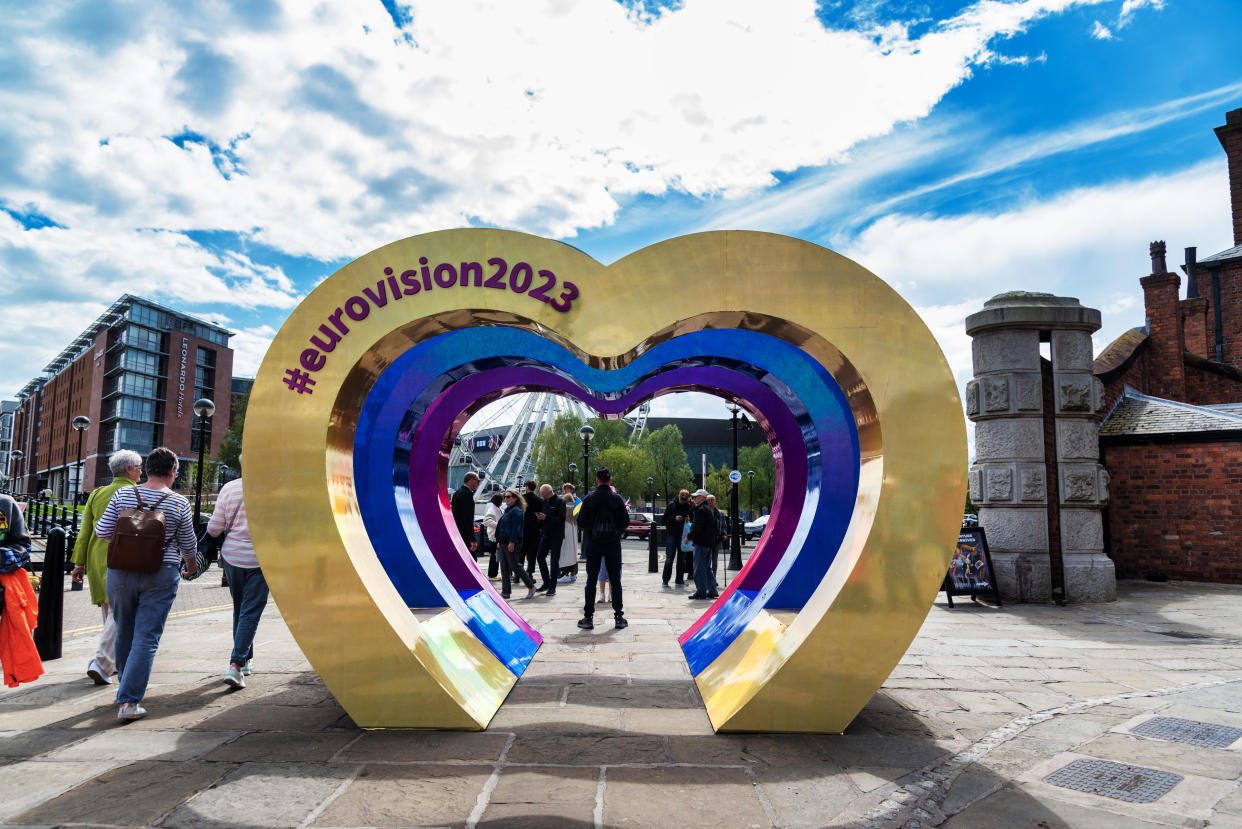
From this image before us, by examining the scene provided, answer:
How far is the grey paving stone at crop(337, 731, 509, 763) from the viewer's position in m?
3.82

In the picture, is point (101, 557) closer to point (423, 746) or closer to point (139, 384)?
point (423, 746)

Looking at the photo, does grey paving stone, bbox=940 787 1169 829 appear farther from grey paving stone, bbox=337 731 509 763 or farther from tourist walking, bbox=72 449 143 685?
tourist walking, bbox=72 449 143 685

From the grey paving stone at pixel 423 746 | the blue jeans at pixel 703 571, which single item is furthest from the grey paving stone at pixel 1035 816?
the blue jeans at pixel 703 571

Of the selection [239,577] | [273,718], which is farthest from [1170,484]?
[239,577]

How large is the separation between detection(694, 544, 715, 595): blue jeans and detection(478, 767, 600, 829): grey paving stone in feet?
22.0

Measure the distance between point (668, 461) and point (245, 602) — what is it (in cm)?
5017

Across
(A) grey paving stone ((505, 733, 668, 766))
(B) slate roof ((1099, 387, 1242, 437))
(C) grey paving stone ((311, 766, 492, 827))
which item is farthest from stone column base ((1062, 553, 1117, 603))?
(C) grey paving stone ((311, 766, 492, 827))

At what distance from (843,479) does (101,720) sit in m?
5.45

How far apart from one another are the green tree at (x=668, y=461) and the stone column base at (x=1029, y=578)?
144ft

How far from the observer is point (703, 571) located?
10211 millimetres

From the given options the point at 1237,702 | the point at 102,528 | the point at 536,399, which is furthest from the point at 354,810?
the point at 536,399

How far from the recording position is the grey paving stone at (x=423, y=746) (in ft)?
12.5

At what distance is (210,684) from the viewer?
5406mm

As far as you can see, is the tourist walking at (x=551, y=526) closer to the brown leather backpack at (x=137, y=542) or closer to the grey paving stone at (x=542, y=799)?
the brown leather backpack at (x=137, y=542)
